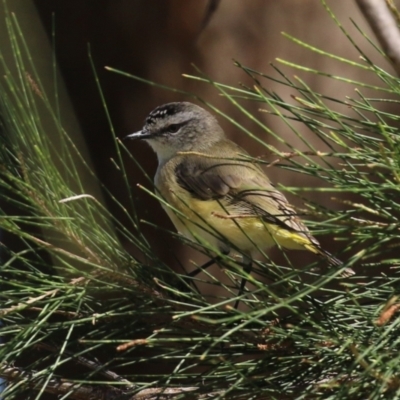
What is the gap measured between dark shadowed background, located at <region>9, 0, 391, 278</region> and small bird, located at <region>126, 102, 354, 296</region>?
0.20 meters

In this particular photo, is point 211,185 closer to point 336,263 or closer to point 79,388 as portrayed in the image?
point 336,263

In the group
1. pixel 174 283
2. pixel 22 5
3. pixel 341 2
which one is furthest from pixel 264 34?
pixel 174 283

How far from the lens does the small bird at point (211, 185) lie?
2.49 metres

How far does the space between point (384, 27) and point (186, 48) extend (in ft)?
6.82

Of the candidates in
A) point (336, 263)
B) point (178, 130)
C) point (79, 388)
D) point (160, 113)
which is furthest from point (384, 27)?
point (178, 130)

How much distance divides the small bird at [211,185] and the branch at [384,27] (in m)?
0.61

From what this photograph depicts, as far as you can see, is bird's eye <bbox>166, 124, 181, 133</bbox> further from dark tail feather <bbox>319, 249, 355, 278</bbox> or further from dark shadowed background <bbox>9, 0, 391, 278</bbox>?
dark tail feather <bbox>319, 249, 355, 278</bbox>

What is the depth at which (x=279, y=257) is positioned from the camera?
11.5 feet

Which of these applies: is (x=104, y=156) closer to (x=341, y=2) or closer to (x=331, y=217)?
(x=341, y=2)

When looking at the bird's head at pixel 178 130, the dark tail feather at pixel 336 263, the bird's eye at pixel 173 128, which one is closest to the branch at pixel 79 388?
the dark tail feather at pixel 336 263

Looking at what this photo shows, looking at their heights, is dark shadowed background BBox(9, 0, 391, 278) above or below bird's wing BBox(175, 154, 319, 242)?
above

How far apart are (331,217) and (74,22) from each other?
7.81 ft

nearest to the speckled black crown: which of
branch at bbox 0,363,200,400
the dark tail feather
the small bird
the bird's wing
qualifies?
the small bird

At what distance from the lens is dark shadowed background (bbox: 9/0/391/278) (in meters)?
3.53
